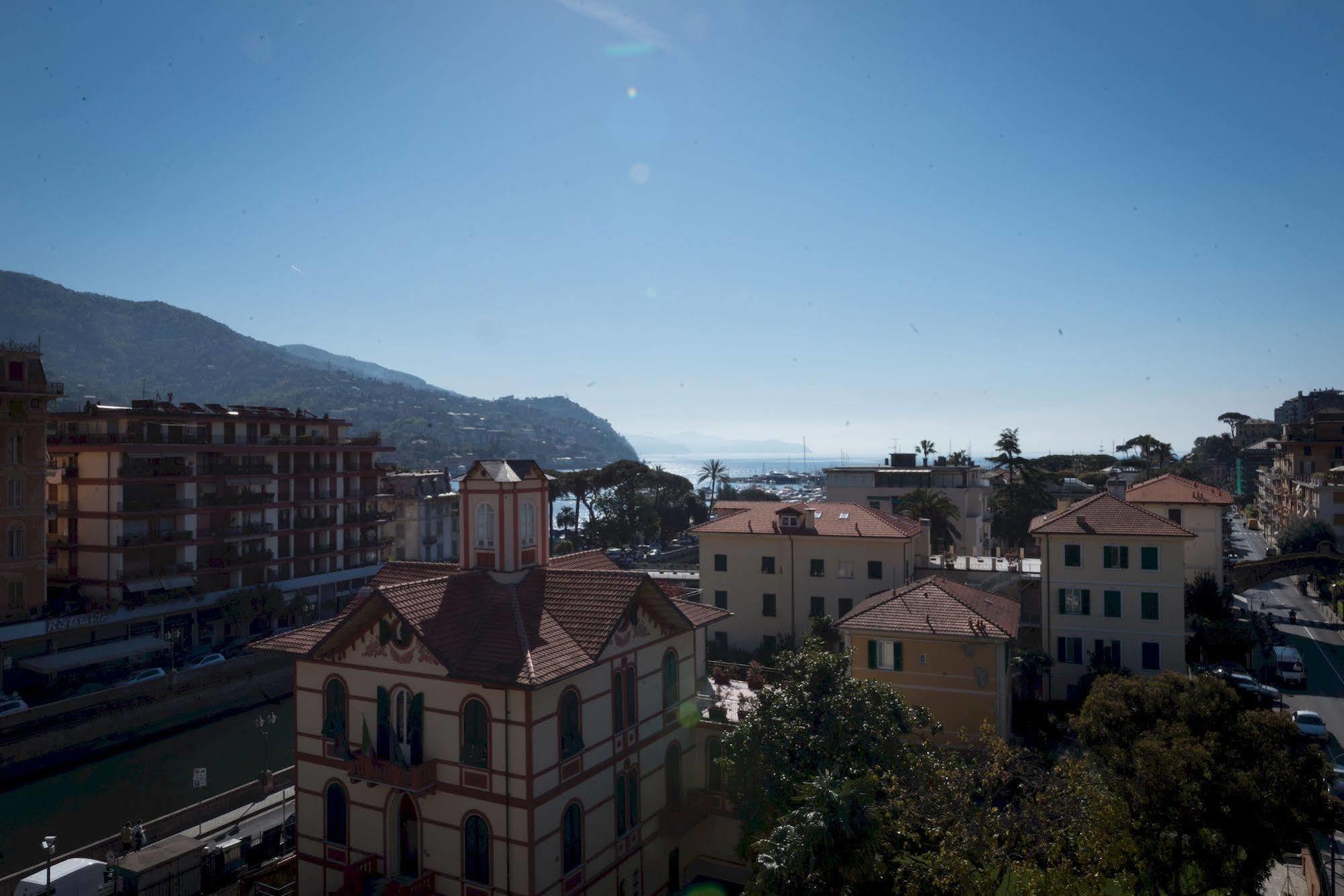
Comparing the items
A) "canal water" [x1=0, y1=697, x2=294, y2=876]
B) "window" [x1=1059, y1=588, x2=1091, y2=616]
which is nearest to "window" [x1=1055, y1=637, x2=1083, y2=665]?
"window" [x1=1059, y1=588, x2=1091, y2=616]

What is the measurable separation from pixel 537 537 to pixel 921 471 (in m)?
46.5

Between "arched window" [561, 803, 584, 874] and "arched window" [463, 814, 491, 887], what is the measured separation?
1845 millimetres

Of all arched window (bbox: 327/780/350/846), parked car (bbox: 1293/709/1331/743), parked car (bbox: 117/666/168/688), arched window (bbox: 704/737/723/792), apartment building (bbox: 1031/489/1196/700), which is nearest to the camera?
arched window (bbox: 327/780/350/846)

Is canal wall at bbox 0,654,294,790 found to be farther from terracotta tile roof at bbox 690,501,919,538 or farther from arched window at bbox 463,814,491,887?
arched window at bbox 463,814,491,887

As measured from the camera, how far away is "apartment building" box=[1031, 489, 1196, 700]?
3628 centimetres

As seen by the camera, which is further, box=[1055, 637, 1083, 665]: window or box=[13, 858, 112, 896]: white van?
box=[1055, 637, 1083, 665]: window

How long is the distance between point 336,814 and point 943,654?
1976cm

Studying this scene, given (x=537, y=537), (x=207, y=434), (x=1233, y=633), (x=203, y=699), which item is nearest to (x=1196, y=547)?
(x=1233, y=633)

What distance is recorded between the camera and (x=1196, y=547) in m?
49.8

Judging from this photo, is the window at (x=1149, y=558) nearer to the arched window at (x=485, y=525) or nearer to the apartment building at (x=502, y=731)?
the apartment building at (x=502, y=731)

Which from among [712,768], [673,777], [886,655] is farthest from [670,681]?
[886,655]

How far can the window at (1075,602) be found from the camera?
37.7 m

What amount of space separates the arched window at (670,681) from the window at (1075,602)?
Result: 21.9 m

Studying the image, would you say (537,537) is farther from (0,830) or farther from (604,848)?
(0,830)
